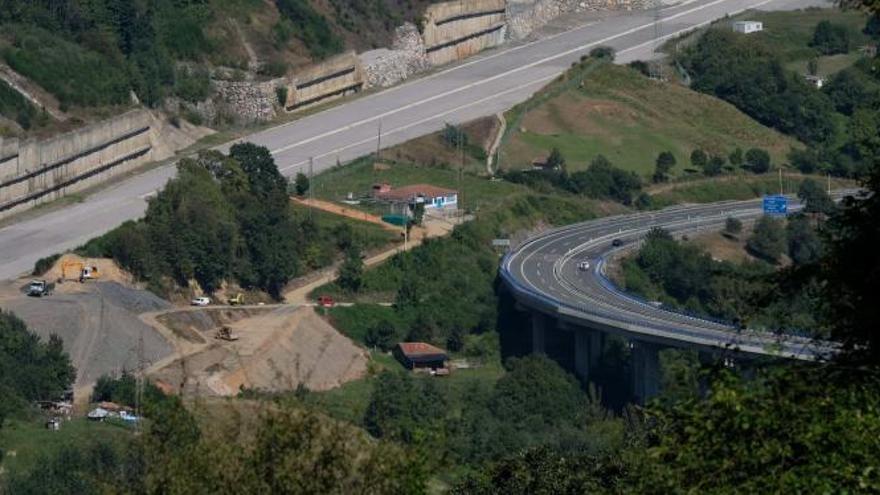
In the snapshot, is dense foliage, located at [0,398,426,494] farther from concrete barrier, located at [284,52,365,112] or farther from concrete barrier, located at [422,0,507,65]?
concrete barrier, located at [422,0,507,65]

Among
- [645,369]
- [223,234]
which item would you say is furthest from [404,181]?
[645,369]

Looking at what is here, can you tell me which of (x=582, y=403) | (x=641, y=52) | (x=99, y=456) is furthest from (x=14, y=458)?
(x=641, y=52)

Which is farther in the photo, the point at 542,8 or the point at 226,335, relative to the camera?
the point at 542,8

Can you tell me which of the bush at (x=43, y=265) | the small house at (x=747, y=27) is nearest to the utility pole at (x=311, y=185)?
the bush at (x=43, y=265)

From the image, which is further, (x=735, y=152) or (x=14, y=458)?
(x=735, y=152)

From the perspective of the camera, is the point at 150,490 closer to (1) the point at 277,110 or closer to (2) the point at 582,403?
(2) the point at 582,403

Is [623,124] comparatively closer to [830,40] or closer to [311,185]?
Answer: [830,40]
